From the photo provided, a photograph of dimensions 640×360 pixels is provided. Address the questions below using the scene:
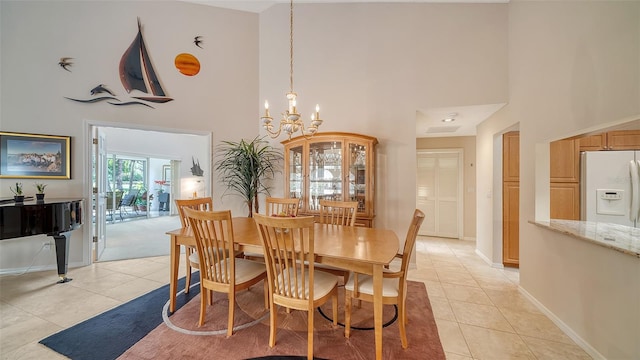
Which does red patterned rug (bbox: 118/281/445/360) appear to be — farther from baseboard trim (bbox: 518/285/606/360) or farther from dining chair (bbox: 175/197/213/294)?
baseboard trim (bbox: 518/285/606/360)

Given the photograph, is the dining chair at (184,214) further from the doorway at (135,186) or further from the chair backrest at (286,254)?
the doorway at (135,186)

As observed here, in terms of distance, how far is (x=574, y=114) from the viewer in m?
1.92

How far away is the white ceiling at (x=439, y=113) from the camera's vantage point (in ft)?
10.7

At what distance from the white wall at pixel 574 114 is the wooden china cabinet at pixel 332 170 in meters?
1.70

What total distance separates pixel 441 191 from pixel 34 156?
266 inches

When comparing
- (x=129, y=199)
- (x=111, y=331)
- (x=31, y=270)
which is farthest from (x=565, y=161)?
(x=129, y=199)

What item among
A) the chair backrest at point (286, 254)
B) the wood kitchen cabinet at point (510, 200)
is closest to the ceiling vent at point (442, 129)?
the wood kitchen cabinet at point (510, 200)

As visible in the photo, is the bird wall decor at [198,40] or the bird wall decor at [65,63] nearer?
the bird wall decor at [65,63]

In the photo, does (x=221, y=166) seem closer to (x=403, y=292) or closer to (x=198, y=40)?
(x=198, y=40)

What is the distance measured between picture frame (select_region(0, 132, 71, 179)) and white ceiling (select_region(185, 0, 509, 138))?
2877mm

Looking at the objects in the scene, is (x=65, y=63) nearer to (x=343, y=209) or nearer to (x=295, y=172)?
(x=295, y=172)

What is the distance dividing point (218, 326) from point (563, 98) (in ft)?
11.5

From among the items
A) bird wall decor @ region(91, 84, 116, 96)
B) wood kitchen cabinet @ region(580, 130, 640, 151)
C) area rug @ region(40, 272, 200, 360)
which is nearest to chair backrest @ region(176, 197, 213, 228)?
area rug @ region(40, 272, 200, 360)

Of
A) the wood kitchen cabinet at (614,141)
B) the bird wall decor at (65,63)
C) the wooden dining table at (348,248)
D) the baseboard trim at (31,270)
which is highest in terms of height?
the bird wall decor at (65,63)
